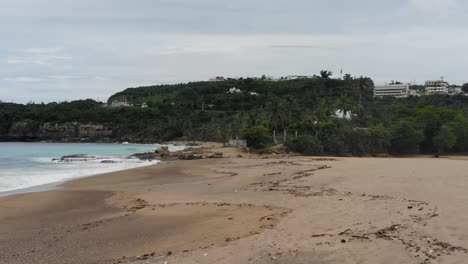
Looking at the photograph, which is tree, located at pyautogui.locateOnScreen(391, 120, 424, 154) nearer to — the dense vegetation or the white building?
the dense vegetation

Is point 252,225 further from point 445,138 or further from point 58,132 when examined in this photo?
point 58,132

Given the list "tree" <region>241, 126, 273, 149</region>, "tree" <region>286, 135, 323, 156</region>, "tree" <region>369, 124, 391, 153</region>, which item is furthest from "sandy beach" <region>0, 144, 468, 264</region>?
"tree" <region>369, 124, 391, 153</region>

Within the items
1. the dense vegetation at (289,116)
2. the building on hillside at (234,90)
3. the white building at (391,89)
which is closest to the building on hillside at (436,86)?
the white building at (391,89)

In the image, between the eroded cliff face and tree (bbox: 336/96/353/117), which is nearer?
tree (bbox: 336/96/353/117)

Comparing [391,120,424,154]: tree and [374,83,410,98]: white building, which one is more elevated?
[374,83,410,98]: white building

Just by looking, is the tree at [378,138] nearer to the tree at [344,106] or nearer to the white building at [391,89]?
the tree at [344,106]

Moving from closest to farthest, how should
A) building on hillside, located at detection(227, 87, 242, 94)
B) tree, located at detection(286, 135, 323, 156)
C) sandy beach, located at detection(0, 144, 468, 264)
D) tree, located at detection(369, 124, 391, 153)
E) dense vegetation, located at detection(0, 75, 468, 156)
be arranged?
sandy beach, located at detection(0, 144, 468, 264)
tree, located at detection(286, 135, 323, 156)
tree, located at detection(369, 124, 391, 153)
dense vegetation, located at detection(0, 75, 468, 156)
building on hillside, located at detection(227, 87, 242, 94)

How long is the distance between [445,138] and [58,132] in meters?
104

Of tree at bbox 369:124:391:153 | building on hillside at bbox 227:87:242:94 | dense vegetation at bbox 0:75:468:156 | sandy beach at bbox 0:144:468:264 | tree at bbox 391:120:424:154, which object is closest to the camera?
sandy beach at bbox 0:144:468:264

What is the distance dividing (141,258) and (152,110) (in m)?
125

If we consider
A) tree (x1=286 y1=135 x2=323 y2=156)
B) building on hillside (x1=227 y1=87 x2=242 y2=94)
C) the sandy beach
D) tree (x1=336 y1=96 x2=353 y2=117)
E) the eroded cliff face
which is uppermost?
building on hillside (x1=227 y1=87 x2=242 y2=94)

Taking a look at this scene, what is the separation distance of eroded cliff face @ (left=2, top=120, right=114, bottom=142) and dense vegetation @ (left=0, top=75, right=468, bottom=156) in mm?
1887

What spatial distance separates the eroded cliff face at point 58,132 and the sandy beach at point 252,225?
371 feet

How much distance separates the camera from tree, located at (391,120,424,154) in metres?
61.1
